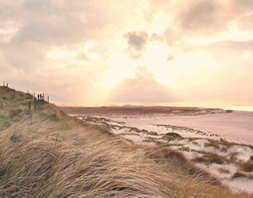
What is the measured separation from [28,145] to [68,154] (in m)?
0.57

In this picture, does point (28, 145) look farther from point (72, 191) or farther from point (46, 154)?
point (72, 191)

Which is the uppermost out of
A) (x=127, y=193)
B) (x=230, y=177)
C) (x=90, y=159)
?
(x=90, y=159)

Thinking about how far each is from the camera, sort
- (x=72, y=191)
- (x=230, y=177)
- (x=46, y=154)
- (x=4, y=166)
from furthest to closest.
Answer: (x=230, y=177) < (x=46, y=154) < (x=4, y=166) < (x=72, y=191)

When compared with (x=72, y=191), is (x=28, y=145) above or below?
above

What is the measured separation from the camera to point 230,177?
8.22 meters

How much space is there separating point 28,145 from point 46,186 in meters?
1.05

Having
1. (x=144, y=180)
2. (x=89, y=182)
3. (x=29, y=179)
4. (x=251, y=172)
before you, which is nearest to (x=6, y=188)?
(x=29, y=179)

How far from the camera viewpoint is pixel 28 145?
146 inches

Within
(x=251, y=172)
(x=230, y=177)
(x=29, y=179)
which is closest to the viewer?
(x=29, y=179)

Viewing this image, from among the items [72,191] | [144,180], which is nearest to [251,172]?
[144,180]

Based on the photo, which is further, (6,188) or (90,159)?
(90,159)

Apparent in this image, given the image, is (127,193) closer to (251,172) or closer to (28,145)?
(28,145)

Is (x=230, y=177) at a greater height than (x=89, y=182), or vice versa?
(x=89, y=182)

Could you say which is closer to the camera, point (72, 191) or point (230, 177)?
point (72, 191)
